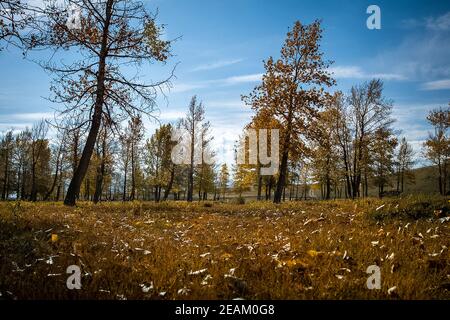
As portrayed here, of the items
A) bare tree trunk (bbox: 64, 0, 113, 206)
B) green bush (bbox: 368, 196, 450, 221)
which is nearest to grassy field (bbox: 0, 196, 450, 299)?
green bush (bbox: 368, 196, 450, 221)

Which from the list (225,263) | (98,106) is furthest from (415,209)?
(98,106)

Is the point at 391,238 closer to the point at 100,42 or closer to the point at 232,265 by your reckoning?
the point at 232,265

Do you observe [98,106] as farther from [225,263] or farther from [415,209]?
[415,209]

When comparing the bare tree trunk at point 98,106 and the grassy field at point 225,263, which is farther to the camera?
the bare tree trunk at point 98,106

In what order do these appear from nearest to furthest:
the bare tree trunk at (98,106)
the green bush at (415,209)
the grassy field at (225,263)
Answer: the grassy field at (225,263) < the green bush at (415,209) < the bare tree trunk at (98,106)

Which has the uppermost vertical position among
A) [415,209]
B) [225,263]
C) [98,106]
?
[98,106]

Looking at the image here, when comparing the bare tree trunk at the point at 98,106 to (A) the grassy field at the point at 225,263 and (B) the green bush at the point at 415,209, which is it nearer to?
(A) the grassy field at the point at 225,263

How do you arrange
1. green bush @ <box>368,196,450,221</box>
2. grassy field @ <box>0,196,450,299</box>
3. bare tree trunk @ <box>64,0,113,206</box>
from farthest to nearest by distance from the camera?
1. bare tree trunk @ <box>64,0,113,206</box>
2. green bush @ <box>368,196,450,221</box>
3. grassy field @ <box>0,196,450,299</box>

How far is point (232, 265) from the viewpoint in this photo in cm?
421

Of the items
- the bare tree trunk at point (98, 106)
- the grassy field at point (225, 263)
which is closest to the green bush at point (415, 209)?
the grassy field at point (225, 263)

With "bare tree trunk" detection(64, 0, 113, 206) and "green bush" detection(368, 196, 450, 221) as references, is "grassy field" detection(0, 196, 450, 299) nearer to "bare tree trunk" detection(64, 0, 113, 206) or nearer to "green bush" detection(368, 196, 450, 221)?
"green bush" detection(368, 196, 450, 221)

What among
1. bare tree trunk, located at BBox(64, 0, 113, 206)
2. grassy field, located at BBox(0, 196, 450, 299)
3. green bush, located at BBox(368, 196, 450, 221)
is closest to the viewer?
grassy field, located at BBox(0, 196, 450, 299)

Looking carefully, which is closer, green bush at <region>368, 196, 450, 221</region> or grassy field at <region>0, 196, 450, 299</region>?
grassy field at <region>0, 196, 450, 299</region>
